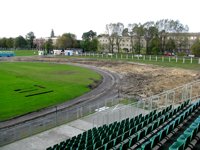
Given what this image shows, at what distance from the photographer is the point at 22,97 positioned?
36.8 m

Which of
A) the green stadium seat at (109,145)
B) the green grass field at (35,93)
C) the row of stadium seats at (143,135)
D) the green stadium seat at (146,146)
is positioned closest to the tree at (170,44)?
the green grass field at (35,93)

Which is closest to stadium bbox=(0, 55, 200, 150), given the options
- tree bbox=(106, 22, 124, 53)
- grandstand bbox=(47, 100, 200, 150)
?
grandstand bbox=(47, 100, 200, 150)

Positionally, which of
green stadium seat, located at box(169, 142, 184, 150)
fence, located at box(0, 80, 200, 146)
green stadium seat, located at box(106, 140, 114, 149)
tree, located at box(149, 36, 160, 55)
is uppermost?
tree, located at box(149, 36, 160, 55)

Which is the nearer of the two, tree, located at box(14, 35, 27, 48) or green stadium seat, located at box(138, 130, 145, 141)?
green stadium seat, located at box(138, 130, 145, 141)

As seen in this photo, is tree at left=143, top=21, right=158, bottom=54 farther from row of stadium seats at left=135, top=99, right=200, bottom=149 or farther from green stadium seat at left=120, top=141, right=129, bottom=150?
green stadium seat at left=120, top=141, right=129, bottom=150

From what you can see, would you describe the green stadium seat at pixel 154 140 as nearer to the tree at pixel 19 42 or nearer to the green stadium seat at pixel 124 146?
the green stadium seat at pixel 124 146

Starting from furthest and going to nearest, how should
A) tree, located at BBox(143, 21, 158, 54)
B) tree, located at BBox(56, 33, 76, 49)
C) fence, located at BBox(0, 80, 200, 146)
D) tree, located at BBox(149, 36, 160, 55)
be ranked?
tree, located at BBox(56, 33, 76, 49) → tree, located at BBox(143, 21, 158, 54) → tree, located at BBox(149, 36, 160, 55) → fence, located at BBox(0, 80, 200, 146)

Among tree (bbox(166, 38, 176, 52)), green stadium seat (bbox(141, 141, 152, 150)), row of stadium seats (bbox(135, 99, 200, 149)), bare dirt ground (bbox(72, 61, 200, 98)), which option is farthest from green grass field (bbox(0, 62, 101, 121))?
tree (bbox(166, 38, 176, 52))

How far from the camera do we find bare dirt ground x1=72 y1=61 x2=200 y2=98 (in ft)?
140

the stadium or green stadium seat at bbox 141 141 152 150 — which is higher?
green stadium seat at bbox 141 141 152 150

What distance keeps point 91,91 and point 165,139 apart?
99.1ft

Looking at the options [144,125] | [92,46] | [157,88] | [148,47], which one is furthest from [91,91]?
[92,46]

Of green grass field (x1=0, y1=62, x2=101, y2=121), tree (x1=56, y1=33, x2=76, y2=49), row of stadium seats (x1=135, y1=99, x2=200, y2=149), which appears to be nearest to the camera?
row of stadium seats (x1=135, y1=99, x2=200, y2=149)

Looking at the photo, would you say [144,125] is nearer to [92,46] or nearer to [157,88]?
[157,88]
